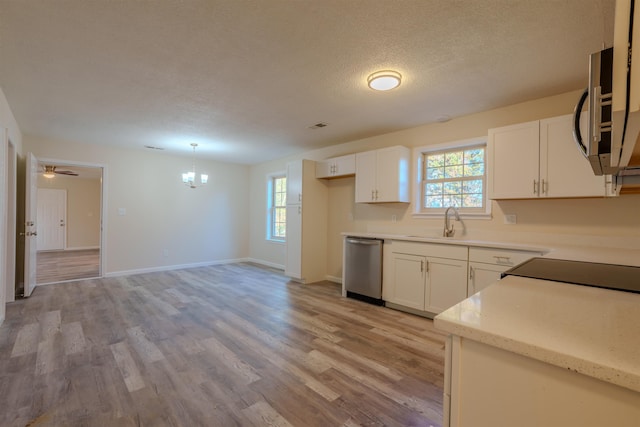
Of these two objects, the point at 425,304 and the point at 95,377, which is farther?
the point at 425,304

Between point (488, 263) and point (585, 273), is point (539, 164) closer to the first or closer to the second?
point (488, 263)

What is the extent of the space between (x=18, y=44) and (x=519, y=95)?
4396 millimetres

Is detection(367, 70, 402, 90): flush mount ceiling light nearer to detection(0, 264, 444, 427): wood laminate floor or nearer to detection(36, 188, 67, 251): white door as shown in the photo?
detection(0, 264, 444, 427): wood laminate floor

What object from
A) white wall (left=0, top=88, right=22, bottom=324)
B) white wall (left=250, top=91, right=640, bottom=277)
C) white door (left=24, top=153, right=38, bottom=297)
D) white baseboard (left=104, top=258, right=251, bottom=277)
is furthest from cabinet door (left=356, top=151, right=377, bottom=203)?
white door (left=24, top=153, right=38, bottom=297)

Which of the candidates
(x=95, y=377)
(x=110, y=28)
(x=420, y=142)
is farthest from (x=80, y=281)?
(x=420, y=142)

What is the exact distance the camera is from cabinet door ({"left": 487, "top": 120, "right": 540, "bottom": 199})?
2816mm

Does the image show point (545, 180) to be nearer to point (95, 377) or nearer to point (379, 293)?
point (379, 293)

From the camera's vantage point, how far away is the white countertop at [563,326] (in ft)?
1.88

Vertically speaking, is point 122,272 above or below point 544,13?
below

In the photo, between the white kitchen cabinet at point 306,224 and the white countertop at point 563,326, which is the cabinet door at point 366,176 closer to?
Result: the white kitchen cabinet at point 306,224

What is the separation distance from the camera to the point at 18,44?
2.16 metres

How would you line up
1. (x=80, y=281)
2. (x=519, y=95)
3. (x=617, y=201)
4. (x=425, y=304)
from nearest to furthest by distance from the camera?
(x=617, y=201) → (x=519, y=95) → (x=425, y=304) → (x=80, y=281)

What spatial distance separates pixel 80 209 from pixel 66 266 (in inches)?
150

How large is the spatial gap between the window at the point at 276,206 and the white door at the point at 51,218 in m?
7.05
